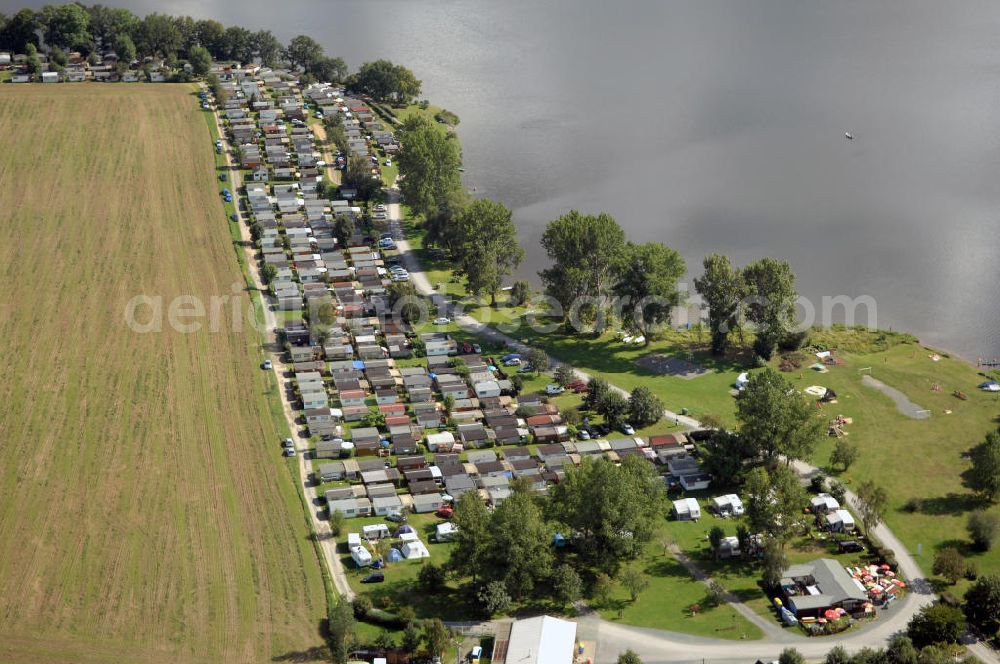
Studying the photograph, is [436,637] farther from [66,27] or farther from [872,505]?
[66,27]

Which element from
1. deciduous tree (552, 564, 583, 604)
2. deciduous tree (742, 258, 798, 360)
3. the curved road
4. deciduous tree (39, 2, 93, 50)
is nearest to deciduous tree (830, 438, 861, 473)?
the curved road

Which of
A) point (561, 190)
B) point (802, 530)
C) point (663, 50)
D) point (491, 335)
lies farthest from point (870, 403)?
point (663, 50)

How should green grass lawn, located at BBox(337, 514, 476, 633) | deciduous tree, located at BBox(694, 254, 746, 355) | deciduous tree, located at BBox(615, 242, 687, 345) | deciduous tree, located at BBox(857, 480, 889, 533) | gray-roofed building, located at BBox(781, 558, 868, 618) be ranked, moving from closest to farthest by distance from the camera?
gray-roofed building, located at BBox(781, 558, 868, 618)
green grass lawn, located at BBox(337, 514, 476, 633)
deciduous tree, located at BBox(857, 480, 889, 533)
deciduous tree, located at BBox(694, 254, 746, 355)
deciduous tree, located at BBox(615, 242, 687, 345)

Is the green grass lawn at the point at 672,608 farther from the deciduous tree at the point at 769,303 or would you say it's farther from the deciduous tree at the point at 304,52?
the deciduous tree at the point at 304,52

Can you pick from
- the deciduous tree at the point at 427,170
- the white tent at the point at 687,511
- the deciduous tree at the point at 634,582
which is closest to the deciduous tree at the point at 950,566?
the white tent at the point at 687,511

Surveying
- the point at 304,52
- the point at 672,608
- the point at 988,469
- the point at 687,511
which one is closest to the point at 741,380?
the point at 687,511

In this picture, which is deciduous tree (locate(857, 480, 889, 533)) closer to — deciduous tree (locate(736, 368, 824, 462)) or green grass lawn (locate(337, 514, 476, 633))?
deciduous tree (locate(736, 368, 824, 462))
